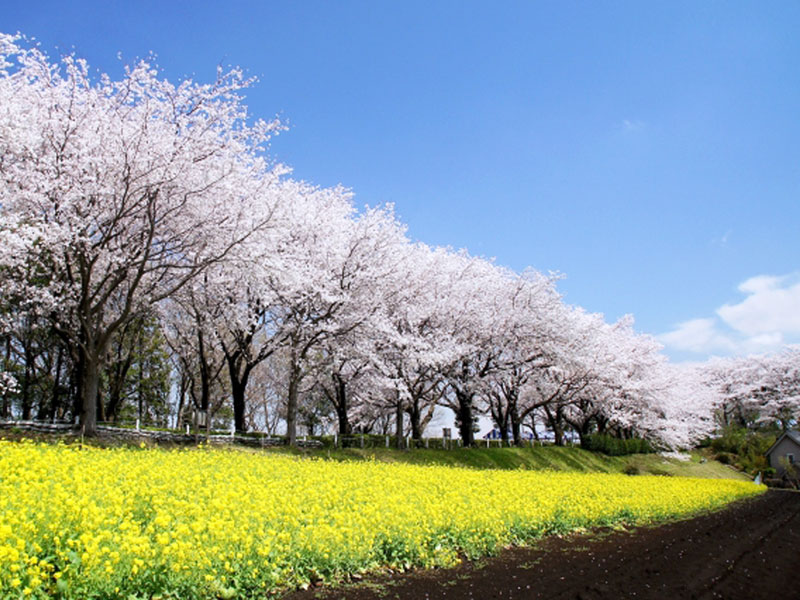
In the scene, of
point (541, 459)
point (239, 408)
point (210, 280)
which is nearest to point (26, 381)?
point (239, 408)

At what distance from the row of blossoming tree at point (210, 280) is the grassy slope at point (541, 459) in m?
2.74

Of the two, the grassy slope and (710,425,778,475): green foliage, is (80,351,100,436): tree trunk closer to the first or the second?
the grassy slope

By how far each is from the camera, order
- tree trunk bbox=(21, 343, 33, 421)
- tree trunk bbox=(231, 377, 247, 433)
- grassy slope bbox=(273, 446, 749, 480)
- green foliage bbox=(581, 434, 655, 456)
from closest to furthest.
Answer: tree trunk bbox=(231, 377, 247, 433), grassy slope bbox=(273, 446, 749, 480), tree trunk bbox=(21, 343, 33, 421), green foliage bbox=(581, 434, 655, 456)

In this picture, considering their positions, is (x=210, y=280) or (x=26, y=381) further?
(x=26, y=381)

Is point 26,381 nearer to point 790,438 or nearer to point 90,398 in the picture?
point 90,398

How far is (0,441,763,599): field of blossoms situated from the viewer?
5.91m

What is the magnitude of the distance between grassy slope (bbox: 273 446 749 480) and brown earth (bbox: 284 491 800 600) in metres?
12.1

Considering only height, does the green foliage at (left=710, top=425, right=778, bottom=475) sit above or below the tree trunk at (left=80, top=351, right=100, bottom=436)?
below

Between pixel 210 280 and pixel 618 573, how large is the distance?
18410 mm

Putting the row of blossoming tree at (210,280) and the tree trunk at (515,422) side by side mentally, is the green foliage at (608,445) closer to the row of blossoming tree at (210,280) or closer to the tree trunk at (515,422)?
the row of blossoming tree at (210,280)

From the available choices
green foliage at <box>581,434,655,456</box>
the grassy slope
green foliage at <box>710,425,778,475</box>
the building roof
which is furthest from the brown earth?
the building roof

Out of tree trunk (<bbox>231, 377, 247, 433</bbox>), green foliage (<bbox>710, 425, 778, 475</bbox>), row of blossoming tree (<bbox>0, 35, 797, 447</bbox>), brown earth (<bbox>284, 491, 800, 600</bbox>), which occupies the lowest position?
green foliage (<bbox>710, 425, 778, 475</bbox>)

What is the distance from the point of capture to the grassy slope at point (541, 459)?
1083 inches

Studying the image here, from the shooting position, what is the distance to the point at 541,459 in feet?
121
